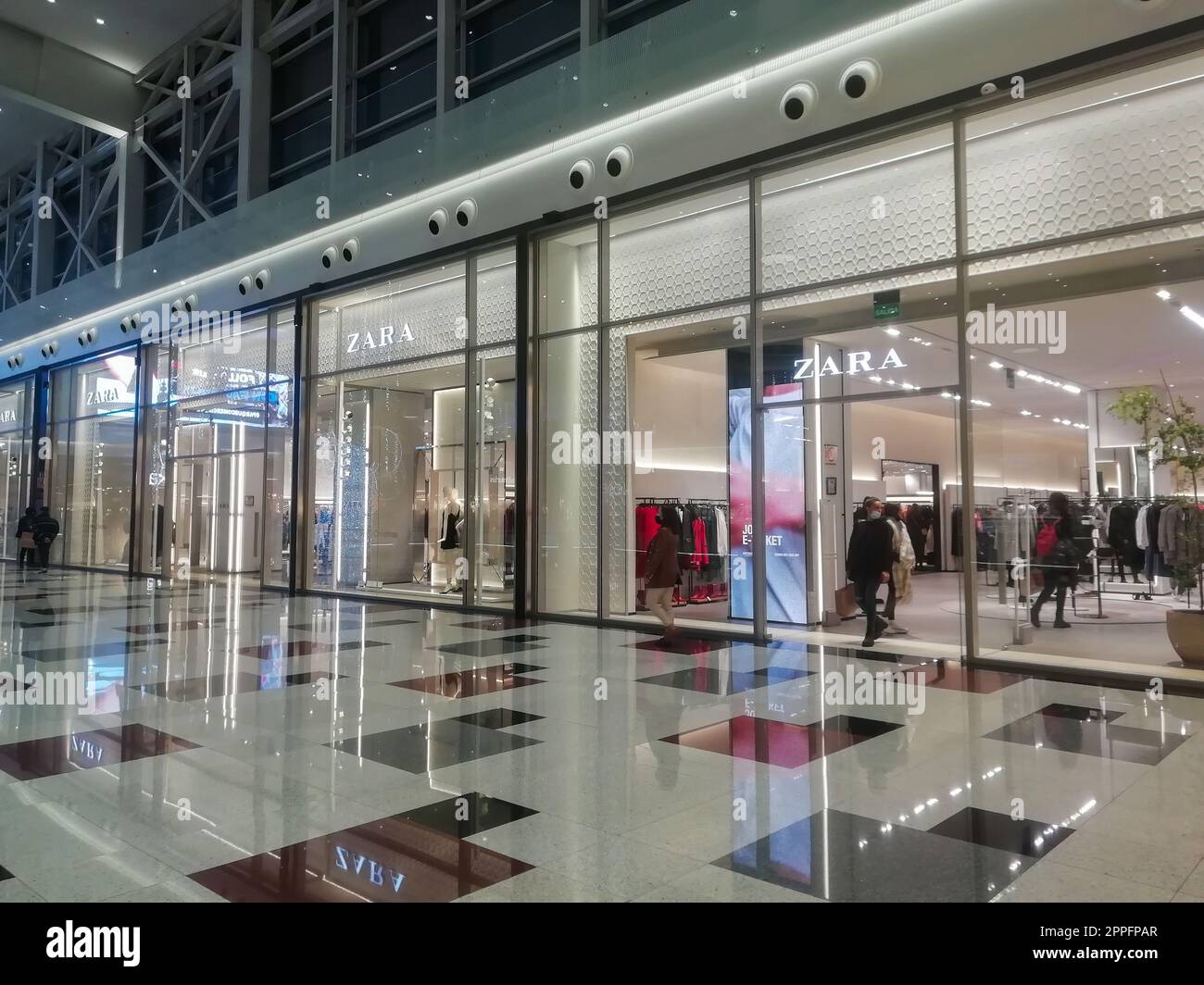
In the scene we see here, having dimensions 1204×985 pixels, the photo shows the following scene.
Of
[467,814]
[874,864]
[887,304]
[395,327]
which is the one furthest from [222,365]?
[874,864]

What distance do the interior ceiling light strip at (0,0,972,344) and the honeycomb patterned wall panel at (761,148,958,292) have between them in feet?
3.66

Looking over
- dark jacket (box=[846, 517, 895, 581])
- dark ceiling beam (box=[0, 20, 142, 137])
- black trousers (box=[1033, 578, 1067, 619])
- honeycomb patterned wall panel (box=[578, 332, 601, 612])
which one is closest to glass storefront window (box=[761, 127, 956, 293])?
dark jacket (box=[846, 517, 895, 581])

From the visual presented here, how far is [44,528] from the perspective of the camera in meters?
18.0

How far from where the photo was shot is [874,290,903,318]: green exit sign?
7613 millimetres

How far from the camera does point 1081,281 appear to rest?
22.7 feet

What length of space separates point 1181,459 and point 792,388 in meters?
3.40

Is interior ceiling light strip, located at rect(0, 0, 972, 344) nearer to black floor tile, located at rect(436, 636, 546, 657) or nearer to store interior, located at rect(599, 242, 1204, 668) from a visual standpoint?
store interior, located at rect(599, 242, 1204, 668)

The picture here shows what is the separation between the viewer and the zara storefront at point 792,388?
671cm

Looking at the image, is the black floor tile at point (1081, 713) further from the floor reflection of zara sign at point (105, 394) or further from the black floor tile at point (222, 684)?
the floor reflection of zara sign at point (105, 394)

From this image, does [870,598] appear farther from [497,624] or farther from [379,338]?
[379,338]

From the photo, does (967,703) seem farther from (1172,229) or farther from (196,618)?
(196,618)

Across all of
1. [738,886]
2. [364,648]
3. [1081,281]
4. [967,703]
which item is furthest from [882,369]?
[738,886]

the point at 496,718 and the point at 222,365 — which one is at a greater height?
the point at 222,365
